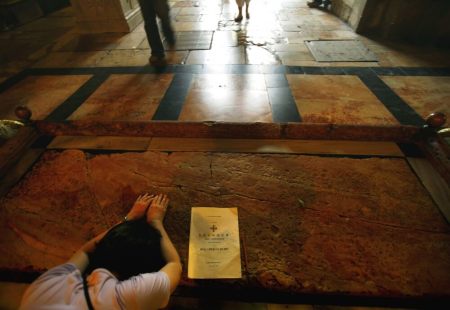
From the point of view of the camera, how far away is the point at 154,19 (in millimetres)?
3305

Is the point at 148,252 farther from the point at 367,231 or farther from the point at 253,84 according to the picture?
the point at 253,84

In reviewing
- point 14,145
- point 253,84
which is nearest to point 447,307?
point 253,84

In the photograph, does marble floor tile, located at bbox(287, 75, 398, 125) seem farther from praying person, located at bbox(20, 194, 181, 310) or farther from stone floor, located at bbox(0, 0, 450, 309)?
praying person, located at bbox(20, 194, 181, 310)

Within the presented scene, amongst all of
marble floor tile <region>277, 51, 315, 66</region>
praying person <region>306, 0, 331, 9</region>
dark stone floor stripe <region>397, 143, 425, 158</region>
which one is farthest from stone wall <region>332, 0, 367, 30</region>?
dark stone floor stripe <region>397, 143, 425, 158</region>

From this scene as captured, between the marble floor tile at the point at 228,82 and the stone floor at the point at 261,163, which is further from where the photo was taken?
the marble floor tile at the point at 228,82

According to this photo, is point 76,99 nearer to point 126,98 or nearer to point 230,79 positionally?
point 126,98

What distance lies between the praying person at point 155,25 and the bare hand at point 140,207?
8.75ft

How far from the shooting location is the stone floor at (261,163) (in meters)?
1.48

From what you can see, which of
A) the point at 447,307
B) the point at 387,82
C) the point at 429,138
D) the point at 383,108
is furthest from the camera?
the point at 387,82

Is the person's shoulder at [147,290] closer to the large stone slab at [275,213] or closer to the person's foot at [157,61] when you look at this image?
the large stone slab at [275,213]

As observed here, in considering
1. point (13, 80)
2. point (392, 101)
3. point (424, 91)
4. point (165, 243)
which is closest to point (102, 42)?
point (13, 80)

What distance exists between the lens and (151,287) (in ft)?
3.70

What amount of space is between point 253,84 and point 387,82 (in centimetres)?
185

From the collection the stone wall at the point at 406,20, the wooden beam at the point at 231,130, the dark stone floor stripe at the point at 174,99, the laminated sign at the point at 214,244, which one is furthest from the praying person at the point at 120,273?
the stone wall at the point at 406,20
